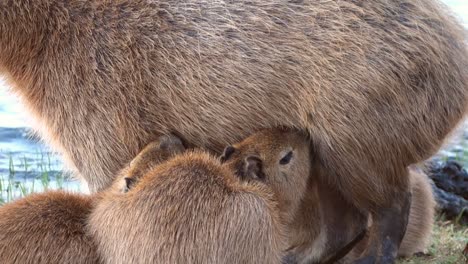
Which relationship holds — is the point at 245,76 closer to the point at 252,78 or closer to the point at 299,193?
the point at 252,78

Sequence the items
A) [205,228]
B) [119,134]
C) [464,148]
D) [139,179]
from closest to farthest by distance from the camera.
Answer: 1. [205,228]
2. [139,179]
3. [119,134]
4. [464,148]

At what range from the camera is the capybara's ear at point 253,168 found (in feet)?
18.6

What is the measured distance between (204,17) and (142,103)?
544 mm

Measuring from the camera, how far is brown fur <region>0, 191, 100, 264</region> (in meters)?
5.41

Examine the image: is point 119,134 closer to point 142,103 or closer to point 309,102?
point 142,103

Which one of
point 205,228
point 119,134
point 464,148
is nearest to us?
point 205,228

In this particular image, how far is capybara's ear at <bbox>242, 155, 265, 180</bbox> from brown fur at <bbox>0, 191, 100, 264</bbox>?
775 mm

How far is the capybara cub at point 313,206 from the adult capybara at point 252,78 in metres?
0.18

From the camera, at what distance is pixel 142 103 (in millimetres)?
6027

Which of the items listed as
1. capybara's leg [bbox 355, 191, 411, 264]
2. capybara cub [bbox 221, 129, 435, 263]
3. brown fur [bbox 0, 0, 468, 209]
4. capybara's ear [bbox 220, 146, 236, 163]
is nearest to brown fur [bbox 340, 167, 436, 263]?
capybara cub [bbox 221, 129, 435, 263]

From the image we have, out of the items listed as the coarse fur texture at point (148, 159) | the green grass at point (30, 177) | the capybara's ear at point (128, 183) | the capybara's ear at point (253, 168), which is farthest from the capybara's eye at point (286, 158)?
the green grass at point (30, 177)

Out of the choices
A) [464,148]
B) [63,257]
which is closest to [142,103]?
[63,257]

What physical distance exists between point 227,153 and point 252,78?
439 millimetres

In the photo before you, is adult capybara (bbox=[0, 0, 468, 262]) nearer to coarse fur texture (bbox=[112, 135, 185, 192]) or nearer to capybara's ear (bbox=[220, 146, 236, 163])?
coarse fur texture (bbox=[112, 135, 185, 192])
